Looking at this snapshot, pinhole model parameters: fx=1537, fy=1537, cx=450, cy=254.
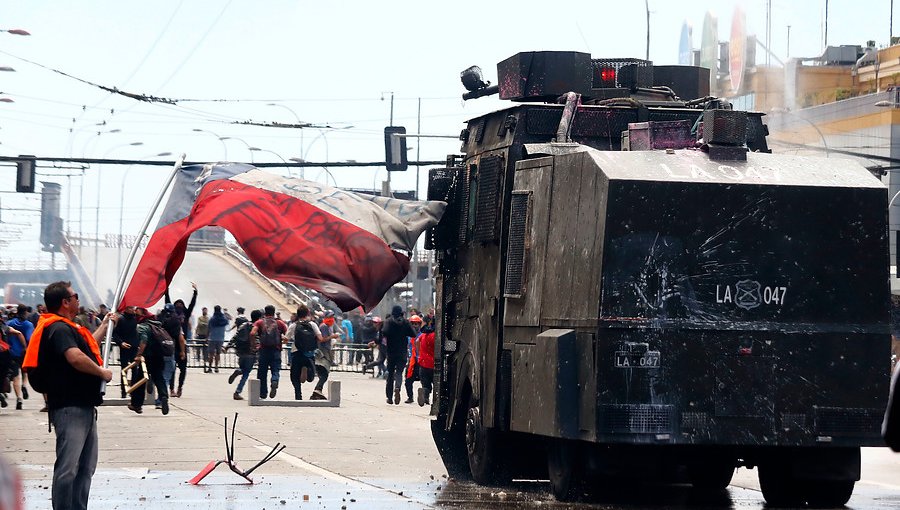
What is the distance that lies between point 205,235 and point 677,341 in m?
118

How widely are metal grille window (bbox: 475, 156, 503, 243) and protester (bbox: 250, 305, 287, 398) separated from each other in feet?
48.7

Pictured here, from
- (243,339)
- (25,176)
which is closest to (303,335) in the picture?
(243,339)

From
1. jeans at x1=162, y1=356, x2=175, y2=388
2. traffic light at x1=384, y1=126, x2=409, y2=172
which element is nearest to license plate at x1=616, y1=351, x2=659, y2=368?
jeans at x1=162, y1=356, x2=175, y2=388

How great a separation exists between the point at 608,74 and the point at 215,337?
31.7 meters

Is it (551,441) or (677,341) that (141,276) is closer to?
(551,441)

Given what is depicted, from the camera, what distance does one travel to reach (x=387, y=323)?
2952 centimetres

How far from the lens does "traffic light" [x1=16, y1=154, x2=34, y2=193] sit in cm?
3806

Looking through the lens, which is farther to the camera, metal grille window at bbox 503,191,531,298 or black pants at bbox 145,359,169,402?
black pants at bbox 145,359,169,402

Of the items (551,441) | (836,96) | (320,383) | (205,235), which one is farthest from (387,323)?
(205,235)

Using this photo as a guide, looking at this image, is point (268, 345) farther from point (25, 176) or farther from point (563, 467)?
point (563, 467)

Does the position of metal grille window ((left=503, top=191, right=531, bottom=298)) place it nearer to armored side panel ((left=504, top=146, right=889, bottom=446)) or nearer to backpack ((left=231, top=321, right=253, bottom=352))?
armored side panel ((left=504, top=146, right=889, bottom=446))

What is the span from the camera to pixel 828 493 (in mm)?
12289

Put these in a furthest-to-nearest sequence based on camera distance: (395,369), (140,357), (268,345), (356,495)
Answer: (395,369), (268,345), (140,357), (356,495)


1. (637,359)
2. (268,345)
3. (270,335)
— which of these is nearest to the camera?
(637,359)
